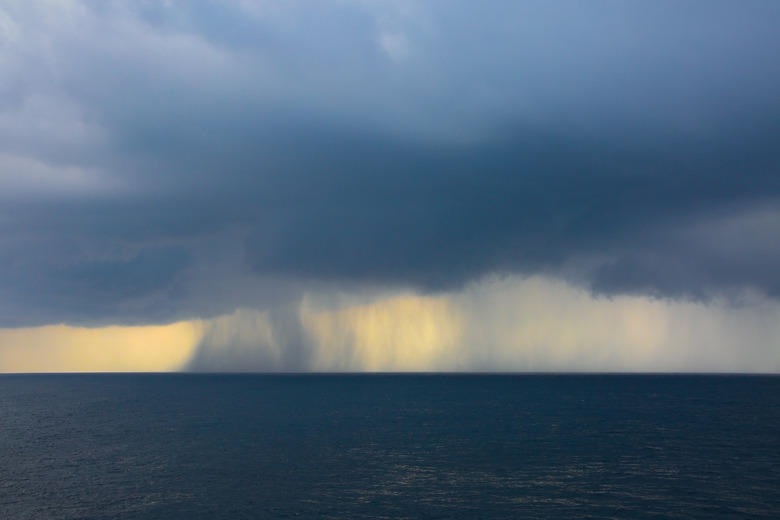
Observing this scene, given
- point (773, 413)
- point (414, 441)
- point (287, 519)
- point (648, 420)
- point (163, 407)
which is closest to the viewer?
point (287, 519)

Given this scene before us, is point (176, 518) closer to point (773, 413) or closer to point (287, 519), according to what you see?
point (287, 519)

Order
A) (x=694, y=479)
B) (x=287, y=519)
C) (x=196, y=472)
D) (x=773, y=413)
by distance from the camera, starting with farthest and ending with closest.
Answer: (x=773, y=413) → (x=196, y=472) → (x=694, y=479) → (x=287, y=519)

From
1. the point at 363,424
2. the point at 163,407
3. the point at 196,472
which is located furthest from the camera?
the point at 163,407

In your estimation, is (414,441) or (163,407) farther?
(163,407)

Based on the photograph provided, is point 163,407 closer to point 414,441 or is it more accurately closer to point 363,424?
point 363,424

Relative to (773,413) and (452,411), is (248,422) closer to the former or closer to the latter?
(452,411)

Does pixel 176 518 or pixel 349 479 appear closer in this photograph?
pixel 176 518

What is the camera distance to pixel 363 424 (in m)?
122

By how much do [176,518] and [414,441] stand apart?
1926 inches

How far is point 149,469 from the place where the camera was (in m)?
75.2

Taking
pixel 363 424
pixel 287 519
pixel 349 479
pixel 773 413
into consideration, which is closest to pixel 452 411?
pixel 363 424

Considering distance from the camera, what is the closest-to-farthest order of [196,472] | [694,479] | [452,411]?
[694,479] < [196,472] < [452,411]

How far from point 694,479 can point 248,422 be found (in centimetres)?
8880

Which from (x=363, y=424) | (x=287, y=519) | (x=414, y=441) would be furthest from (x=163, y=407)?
(x=287, y=519)
